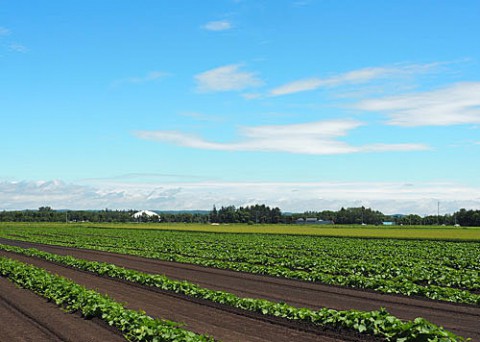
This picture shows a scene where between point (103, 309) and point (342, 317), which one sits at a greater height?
point (342, 317)

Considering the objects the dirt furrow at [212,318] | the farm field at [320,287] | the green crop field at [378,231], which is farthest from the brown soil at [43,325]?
the green crop field at [378,231]

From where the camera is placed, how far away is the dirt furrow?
13.7 metres

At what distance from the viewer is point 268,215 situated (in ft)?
627

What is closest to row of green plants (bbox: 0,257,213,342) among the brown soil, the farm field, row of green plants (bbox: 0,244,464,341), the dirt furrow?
the brown soil

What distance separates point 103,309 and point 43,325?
1670 millimetres

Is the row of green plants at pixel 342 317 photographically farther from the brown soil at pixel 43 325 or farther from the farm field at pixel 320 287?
the brown soil at pixel 43 325

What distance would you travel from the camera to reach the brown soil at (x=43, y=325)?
1395cm

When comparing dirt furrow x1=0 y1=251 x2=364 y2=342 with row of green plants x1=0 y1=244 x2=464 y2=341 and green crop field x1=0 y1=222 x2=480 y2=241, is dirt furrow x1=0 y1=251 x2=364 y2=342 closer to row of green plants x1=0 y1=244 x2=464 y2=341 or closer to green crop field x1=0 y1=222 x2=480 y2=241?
row of green plants x1=0 y1=244 x2=464 y2=341

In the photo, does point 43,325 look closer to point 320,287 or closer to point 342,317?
point 342,317

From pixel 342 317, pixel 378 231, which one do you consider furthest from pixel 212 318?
pixel 378 231

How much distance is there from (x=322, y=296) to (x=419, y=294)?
3656 mm

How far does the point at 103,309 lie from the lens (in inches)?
625

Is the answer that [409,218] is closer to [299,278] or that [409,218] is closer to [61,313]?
[299,278]

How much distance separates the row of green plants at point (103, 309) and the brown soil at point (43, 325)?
0.96 feet
